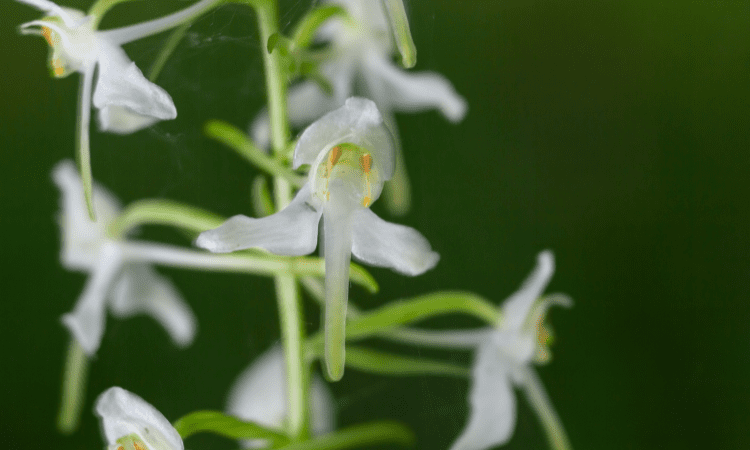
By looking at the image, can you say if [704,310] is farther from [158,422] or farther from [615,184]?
[158,422]

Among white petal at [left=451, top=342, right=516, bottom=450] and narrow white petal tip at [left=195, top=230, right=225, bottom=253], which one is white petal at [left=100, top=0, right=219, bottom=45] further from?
white petal at [left=451, top=342, right=516, bottom=450]

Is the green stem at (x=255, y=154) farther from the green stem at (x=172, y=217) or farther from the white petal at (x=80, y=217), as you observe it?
the white petal at (x=80, y=217)

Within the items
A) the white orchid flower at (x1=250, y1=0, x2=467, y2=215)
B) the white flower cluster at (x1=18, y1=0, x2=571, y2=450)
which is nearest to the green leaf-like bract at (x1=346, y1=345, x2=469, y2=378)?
the white flower cluster at (x1=18, y1=0, x2=571, y2=450)

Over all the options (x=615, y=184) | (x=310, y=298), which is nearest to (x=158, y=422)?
(x=310, y=298)

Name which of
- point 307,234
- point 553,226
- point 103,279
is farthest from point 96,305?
point 553,226

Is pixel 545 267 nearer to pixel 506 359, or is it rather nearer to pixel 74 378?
pixel 506 359
